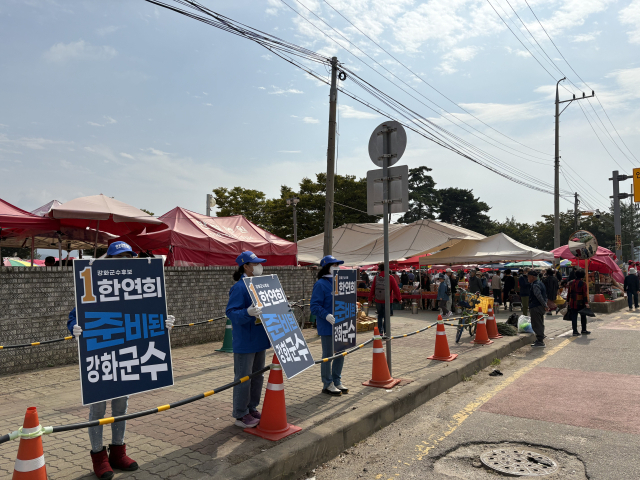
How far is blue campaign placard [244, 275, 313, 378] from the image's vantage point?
457 cm

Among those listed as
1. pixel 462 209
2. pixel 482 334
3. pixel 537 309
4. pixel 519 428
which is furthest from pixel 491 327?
pixel 462 209

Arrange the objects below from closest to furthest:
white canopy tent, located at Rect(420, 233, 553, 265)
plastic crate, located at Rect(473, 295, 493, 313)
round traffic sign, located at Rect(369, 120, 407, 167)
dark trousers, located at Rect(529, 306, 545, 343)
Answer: round traffic sign, located at Rect(369, 120, 407, 167)
plastic crate, located at Rect(473, 295, 493, 313)
dark trousers, located at Rect(529, 306, 545, 343)
white canopy tent, located at Rect(420, 233, 553, 265)

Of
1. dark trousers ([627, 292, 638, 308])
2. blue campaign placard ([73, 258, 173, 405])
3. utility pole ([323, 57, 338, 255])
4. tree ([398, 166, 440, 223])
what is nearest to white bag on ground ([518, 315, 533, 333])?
utility pole ([323, 57, 338, 255])

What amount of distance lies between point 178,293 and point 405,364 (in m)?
4.85

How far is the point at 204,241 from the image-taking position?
12.1 meters

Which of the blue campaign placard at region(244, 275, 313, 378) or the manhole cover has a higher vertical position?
the blue campaign placard at region(244, 275, 313, 378)

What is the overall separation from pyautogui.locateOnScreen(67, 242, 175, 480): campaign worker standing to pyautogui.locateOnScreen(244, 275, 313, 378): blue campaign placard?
965mm

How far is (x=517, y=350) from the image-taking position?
9938mm

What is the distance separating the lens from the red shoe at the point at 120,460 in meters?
3.61

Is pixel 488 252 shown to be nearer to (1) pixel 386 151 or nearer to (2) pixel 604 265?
(2) pixel 604 265

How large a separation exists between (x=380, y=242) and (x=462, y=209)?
47344mm

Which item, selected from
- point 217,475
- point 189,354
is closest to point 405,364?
point 189,354

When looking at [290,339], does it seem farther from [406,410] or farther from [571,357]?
[571,357]

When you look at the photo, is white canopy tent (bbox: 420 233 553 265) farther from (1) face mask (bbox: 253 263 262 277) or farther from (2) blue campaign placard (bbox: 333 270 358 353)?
(1) face mask (bbox: 253 263 262 277)
